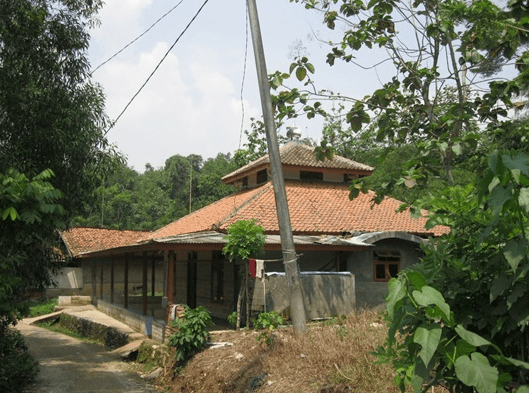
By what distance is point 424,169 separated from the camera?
269 inches

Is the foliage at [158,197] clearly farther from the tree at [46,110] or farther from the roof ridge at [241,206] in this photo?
the tree at [46,110]

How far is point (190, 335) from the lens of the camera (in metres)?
12.1

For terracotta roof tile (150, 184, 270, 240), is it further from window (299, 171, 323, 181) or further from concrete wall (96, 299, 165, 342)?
concrete wall (96, 299, 165, 342)

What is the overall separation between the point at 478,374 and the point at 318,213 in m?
17.0

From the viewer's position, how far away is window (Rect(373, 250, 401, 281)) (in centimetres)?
1733

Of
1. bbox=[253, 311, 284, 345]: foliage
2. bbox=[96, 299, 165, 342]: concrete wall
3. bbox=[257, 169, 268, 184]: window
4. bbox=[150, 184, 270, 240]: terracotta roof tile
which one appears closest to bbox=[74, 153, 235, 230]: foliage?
bbox=[96, 299, 165, 342]: concrete wall

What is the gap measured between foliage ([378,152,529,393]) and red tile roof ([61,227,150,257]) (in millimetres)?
31092

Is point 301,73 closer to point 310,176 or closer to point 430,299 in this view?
point 430,299

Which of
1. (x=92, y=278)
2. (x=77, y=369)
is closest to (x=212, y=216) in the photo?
(x=77, y=369)

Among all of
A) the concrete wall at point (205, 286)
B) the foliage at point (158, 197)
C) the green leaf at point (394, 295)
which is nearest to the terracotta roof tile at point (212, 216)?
the concrete wall at point (205, 286)

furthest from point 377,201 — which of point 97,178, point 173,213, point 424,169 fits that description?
point 173,213

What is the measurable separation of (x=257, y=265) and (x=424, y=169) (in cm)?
667

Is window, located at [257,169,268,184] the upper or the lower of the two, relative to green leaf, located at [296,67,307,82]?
upper

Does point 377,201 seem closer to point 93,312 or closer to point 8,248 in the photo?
point 8,248
